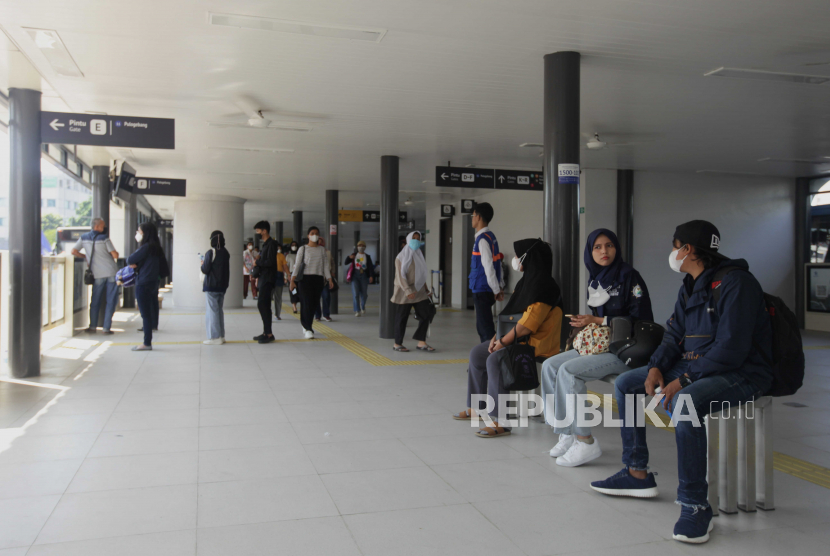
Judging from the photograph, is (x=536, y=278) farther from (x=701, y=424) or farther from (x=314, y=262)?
(x=314, y=262)

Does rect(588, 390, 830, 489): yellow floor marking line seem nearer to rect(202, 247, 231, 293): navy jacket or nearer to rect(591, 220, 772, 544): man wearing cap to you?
rect(591, 220, 772, 544): man wearing cap

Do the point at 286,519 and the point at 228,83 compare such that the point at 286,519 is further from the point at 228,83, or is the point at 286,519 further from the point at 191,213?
the point at 191,213

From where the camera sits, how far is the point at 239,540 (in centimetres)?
268

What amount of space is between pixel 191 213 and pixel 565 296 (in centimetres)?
1389

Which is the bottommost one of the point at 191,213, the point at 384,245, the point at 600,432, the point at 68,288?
the point at 600,432

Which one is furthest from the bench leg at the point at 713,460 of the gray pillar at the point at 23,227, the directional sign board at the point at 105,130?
the gray pillar at the point at 23,227

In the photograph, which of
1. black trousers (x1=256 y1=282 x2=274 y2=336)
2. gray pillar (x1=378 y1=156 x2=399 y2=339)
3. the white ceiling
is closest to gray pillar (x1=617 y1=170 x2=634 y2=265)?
the white ceiling

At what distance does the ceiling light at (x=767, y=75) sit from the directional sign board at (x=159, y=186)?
33.2ft

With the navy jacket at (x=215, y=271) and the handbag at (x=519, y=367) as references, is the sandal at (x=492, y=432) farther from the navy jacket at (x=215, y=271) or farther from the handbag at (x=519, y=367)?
the navy jacket at (x=215, y=271)

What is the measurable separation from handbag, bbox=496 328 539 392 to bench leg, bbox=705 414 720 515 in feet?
3.84

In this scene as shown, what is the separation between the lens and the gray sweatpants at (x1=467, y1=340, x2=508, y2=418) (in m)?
4.27

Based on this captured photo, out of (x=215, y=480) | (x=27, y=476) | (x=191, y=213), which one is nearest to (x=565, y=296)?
(x=215, y=480)

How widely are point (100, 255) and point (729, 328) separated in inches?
405

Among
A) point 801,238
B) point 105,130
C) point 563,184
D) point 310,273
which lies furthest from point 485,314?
point 801,238
